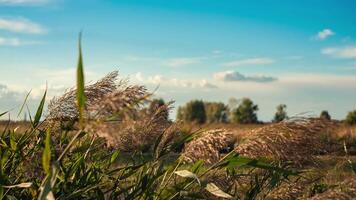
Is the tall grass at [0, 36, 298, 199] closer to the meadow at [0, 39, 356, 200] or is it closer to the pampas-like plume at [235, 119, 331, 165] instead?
the meadow at [0, 39, 356, 200]

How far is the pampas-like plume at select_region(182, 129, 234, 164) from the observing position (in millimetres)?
3020

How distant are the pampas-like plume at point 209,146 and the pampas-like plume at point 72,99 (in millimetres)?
519

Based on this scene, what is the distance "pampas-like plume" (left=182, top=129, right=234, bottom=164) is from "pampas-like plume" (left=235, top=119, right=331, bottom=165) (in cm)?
13

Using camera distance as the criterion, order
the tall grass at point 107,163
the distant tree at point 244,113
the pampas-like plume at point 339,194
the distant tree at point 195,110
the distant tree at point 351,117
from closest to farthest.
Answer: the pampas-like plume at point 339,194 < the tall grass at point 107,163 < the distant tree at point 351,117 < the distant tree at point 244,113 < the distant tree at point 195,110

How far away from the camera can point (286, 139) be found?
9.80 feet

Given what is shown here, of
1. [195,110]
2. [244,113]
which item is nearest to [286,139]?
[244,113]

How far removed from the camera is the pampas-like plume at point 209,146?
3020mm

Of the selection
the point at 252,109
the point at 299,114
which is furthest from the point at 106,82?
the point at 252,109

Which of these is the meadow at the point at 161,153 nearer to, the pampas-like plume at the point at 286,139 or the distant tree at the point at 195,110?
the pampas-like plume at the point at 286,139

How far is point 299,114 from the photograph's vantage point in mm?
3020

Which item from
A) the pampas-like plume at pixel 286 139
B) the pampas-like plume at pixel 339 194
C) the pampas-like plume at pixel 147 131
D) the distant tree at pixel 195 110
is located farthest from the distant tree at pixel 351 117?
the pampas-like plume at pixel 286 139

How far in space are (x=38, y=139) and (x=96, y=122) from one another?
→ 144cm

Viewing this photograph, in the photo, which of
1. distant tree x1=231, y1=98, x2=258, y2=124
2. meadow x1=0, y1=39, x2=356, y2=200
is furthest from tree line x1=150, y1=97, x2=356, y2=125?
meadow x1=0, y1=39, x2=356, y2=200

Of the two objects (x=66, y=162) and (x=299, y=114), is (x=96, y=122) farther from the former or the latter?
(x=66, y=162)
